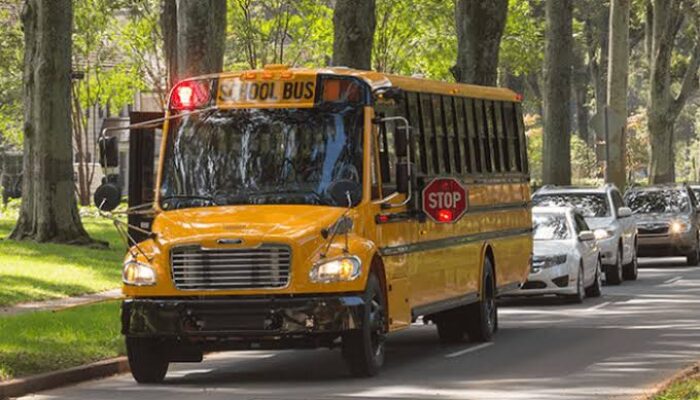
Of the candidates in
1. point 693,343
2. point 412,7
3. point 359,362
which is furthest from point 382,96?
point 412,7

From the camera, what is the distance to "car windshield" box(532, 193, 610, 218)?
3412 centimetres

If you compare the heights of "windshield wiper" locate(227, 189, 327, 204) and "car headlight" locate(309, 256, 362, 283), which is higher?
"windshield wiper" locate(227, 189, 327, 204)

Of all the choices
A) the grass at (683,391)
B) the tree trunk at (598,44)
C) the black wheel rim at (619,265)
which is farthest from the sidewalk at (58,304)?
the tree trunk at (598,44)

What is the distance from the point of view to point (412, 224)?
61.8ft

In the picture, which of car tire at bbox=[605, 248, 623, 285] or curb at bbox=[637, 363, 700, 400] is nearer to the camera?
curb at bbox=[637, 363, 700, 400]

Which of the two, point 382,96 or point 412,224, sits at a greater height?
point 382,96

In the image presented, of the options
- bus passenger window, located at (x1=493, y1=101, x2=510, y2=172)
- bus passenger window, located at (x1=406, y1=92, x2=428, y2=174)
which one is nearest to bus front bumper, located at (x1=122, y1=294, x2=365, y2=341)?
bus passenger window, located at (x1=406, y1=92, x2=428, y2=174)

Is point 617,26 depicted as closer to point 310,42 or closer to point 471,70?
point 471,70

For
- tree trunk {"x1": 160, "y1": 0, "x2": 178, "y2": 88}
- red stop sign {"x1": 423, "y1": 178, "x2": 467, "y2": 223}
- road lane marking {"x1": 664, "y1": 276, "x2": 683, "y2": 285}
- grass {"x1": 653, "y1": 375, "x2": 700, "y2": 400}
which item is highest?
tree trunk {"x1": 160, "y1": 0, "x2": 178, "y2": 88}

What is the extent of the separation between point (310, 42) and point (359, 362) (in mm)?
55189

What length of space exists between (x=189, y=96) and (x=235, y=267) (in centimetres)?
252

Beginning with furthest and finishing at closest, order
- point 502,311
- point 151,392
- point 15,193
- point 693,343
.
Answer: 1. point 15,193
2. point 502,311
3. point 693,343
4. point 151,392

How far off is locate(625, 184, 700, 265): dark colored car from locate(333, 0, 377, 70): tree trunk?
432 inches

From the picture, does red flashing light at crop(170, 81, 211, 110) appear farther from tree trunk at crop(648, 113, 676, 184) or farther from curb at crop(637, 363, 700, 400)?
tree trunk at crop(648, 113, 676, 184)
